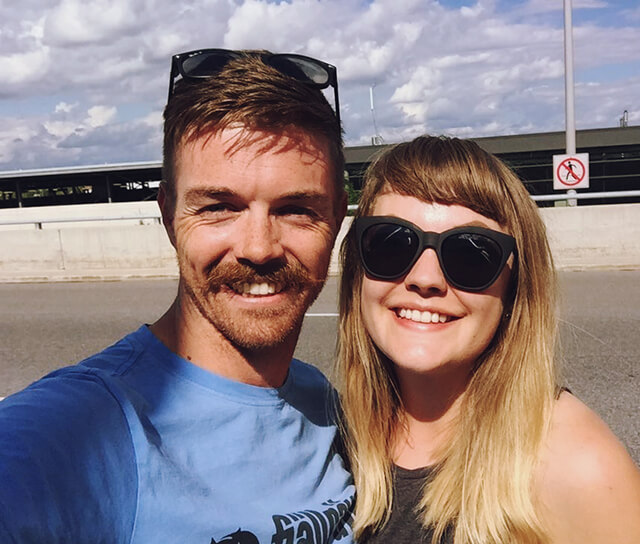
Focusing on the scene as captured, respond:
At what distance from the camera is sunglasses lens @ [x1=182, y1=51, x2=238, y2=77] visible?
1983 mm

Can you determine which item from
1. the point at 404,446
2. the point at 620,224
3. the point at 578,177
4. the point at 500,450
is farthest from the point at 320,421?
the point at 578,177

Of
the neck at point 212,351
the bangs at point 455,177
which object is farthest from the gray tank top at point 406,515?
the bangs at point 455,177

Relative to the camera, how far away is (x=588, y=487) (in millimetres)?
1748

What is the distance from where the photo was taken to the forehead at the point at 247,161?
1.88 metres

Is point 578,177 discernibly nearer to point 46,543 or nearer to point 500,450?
point 500,450

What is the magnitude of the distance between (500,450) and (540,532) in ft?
0.85

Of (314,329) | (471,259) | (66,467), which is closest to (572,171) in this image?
(314,329)

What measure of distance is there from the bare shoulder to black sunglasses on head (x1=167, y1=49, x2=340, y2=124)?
1311mm

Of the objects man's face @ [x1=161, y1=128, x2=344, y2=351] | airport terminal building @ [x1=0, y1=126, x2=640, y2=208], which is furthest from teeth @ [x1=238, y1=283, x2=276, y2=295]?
airport terminal building @ [x1=0, y1=126, x2=640, y2=208]

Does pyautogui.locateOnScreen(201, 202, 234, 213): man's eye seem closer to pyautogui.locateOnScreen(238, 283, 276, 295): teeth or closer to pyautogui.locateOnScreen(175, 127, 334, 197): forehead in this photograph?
pyautogui.locateOnScreen(175, 127, 334, 197): forehead

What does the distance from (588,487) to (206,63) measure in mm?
1624

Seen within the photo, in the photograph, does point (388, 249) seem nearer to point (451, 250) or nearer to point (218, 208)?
point (451, 250)

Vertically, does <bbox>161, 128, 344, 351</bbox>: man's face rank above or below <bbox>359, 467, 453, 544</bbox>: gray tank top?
above

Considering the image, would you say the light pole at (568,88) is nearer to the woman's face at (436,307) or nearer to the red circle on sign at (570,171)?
the red circle on sign at (570,171)
